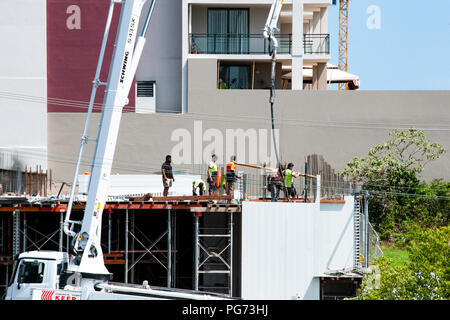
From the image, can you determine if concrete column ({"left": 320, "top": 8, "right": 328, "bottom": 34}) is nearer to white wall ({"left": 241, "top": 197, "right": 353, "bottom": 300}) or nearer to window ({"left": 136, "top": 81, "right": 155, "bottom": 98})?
window ({"left": 136, "top": 81, "right": 155, "bottom": 98})

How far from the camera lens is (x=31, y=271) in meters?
22.3

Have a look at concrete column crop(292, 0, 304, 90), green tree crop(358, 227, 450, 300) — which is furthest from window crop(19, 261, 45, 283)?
concrete column crop(292, 0, 304, 90)

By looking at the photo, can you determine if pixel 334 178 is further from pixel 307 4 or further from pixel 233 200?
pixel 307 4

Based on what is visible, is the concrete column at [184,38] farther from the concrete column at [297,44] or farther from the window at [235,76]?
the concrete column at [297,44]

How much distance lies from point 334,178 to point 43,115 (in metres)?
18.3

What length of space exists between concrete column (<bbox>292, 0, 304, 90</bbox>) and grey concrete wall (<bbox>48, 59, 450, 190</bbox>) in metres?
2.62

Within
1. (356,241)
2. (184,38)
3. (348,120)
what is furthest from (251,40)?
(356,241)

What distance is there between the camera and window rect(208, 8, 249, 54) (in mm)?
45625

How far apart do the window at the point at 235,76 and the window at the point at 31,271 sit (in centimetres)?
2603

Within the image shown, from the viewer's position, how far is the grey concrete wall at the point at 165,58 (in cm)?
4503

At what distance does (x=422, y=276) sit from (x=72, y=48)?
2669 cm

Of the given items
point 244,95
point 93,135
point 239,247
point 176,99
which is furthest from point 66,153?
point 239,247

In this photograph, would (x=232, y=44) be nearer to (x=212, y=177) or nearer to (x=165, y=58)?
(x=165, y=58)

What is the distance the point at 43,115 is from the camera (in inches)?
1651
